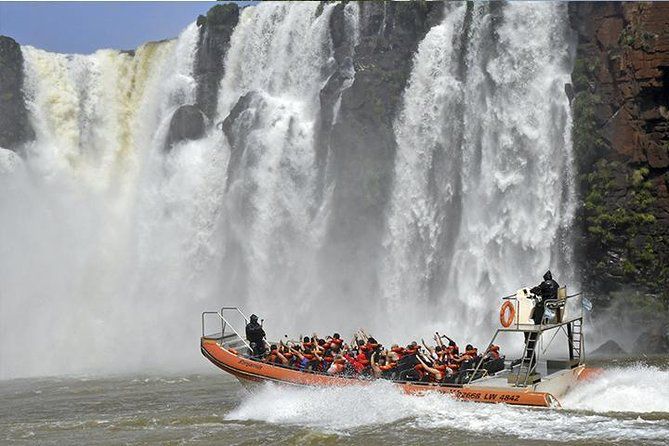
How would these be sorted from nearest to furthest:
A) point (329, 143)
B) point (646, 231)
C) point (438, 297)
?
point (646, 231)
point (438, 297)
point (329, 143)

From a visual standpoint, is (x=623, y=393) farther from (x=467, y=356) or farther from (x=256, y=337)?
(x=256, y=337)

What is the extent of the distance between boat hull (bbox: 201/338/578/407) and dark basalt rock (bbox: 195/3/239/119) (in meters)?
18.5

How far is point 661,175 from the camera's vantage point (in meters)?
28.2

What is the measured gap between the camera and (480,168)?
98.7 ft

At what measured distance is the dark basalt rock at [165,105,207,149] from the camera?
36438 millimetres

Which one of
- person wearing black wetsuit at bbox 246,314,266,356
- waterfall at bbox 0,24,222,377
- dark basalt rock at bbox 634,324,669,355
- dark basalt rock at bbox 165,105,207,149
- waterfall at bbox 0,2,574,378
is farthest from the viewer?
dark basalt rock at bbox 165,105,207,149

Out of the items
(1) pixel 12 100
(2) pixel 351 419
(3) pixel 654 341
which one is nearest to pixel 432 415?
(2) pixel 351 419

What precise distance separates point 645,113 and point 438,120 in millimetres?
6504

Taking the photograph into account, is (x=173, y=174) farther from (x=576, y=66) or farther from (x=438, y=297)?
(x=576, y=66)

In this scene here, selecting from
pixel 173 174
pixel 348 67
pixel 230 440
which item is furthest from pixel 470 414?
pixel 173 174

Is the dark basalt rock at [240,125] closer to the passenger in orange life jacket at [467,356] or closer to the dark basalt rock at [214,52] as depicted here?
the dark basalt rock at [214,52]

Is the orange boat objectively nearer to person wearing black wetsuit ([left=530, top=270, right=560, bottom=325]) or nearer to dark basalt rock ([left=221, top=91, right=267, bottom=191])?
person wearing black wetsuit ([left=530, top=270, right=560, bottom=325])

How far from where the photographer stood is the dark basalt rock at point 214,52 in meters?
37.1

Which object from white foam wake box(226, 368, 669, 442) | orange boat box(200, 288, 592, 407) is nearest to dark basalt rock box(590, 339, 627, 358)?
white foam wake box(226, 368, 669, 442)
